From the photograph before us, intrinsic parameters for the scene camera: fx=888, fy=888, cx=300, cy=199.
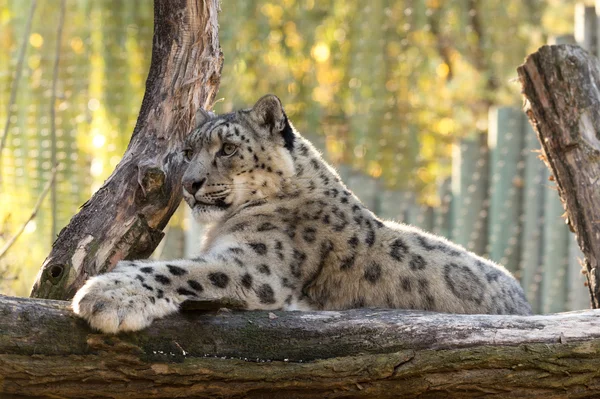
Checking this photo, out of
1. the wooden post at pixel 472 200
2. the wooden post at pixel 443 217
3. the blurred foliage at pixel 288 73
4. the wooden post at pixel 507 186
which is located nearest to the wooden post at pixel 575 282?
the wooden post at pixel 507 186

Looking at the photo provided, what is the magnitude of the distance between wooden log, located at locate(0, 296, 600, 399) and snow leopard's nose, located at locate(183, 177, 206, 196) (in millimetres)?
945

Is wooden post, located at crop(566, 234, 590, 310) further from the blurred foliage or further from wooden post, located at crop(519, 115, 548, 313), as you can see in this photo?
the blurred foliage

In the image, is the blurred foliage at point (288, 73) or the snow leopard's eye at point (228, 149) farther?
the blurred foliage at point (288, 73)

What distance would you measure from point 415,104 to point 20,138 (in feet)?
12.0

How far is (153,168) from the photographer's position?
3770 millimetres

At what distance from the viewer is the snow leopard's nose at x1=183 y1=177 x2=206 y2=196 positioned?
12.4 ft

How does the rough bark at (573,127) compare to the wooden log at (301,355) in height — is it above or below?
above

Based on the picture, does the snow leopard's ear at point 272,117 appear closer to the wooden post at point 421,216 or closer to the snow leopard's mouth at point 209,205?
the snow leopard's mouth at point 209,205

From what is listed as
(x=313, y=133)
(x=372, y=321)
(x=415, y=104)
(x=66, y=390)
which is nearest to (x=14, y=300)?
(x=66, y=390)

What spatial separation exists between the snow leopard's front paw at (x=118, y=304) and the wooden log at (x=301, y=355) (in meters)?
0.04

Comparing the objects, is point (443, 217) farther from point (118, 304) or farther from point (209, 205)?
point (118, 304)

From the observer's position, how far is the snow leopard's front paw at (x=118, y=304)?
2.76 metres

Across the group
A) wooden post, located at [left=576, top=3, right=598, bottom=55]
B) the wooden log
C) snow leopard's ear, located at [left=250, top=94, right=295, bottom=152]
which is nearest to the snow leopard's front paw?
the wooden log

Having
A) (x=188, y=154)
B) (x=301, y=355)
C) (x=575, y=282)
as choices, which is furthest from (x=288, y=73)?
(x=301, y=355)
